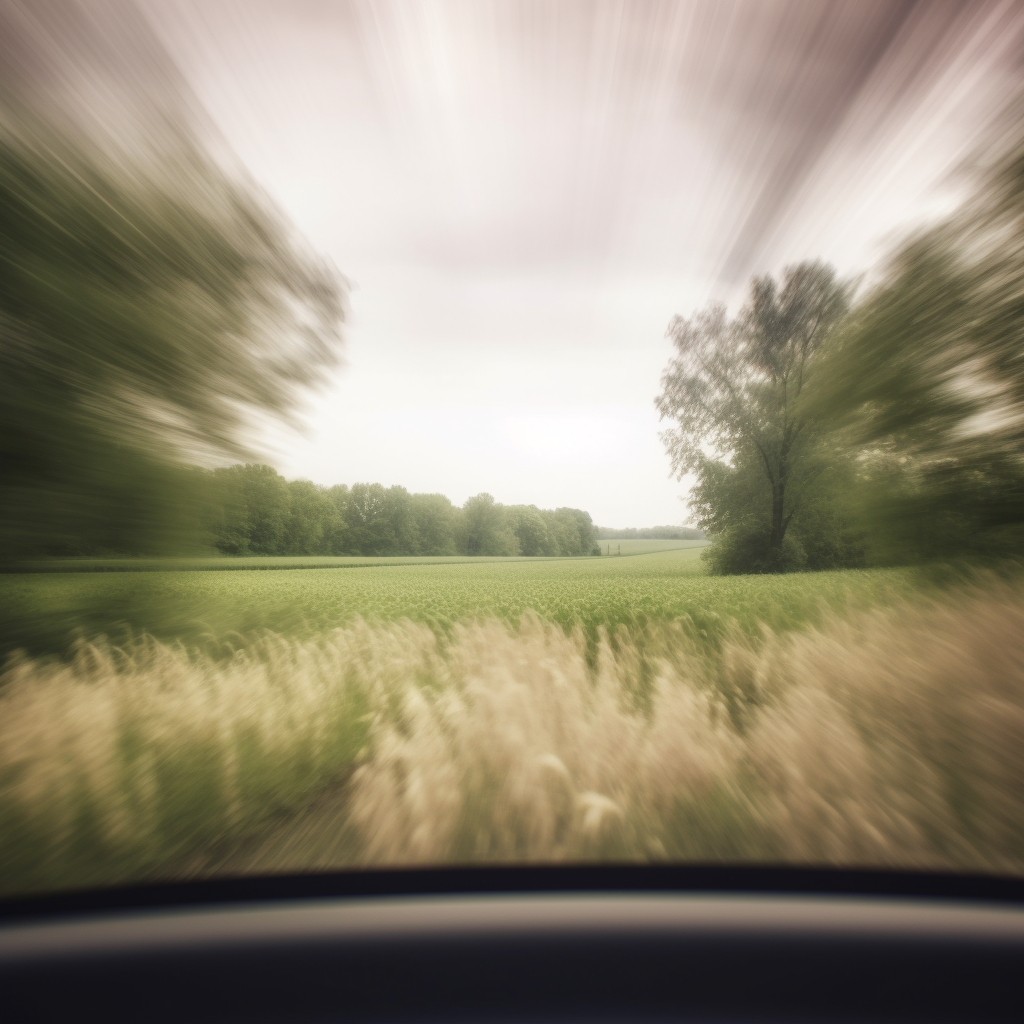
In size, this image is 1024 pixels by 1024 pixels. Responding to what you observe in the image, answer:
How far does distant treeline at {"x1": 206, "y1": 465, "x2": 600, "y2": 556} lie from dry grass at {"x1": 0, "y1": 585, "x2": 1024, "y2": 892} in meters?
1.56

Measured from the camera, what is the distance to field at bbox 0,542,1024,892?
1.80 meters

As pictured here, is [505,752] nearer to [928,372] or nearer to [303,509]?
[303,509]

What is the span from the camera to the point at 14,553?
3.40 metres

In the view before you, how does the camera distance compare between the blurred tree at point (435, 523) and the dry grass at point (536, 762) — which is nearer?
the dry grass at point (536, 762)

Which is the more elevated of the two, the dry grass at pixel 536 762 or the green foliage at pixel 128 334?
the green foliage at pixel 128 334

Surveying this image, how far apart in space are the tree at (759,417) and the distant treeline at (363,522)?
331cm

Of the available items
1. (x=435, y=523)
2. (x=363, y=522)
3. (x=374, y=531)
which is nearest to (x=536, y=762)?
(x=363, y=522)

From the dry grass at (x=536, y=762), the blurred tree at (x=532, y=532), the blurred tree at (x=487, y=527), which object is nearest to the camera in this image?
the dry grass at (x=536, y=762)

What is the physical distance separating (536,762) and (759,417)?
10.1 meters

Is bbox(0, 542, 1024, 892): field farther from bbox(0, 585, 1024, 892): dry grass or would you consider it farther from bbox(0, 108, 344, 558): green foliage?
bbox(0, 108, 344, 558): green foliage

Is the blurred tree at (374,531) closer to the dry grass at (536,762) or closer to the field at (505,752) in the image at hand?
the field at (505,752)

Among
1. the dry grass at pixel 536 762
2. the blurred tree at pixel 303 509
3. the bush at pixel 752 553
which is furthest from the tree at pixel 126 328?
the bush at pixel 752 553

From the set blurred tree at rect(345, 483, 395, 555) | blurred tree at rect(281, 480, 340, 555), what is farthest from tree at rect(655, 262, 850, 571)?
blurred tree at rect(345, 483, 395, 555)

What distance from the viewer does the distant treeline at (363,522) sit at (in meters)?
4.61
